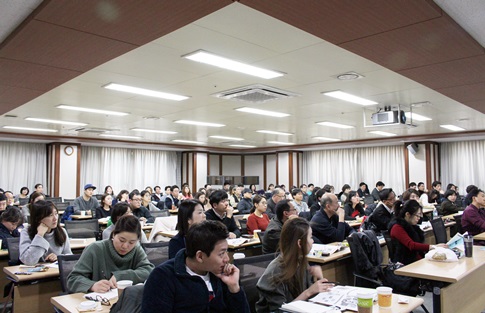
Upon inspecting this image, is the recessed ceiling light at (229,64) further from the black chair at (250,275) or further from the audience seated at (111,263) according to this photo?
the black chair at (250,275)

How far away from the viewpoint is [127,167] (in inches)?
634

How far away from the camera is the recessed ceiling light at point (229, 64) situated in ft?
14.4

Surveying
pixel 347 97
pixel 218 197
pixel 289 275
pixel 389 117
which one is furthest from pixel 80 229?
pixel 389 117

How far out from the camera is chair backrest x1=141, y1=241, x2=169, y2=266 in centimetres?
345

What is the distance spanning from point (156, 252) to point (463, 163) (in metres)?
13.4

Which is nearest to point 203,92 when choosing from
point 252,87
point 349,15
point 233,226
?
point 252,87

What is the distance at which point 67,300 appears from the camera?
106 inches

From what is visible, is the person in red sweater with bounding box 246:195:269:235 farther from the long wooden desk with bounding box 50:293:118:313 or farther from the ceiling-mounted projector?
the long wooden desk with bounding box 50:293:118:313

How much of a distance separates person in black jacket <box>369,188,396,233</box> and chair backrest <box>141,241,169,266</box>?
12.4 ft

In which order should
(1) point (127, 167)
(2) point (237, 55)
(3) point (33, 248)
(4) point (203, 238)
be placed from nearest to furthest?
(4) point (203, 238) → (3) point (33, 248) → (2) point (237, 55) → (1) point (127, 167)

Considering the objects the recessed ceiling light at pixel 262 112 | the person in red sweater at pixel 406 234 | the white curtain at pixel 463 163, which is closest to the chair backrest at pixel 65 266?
the person in red sweater at pixel 406 234

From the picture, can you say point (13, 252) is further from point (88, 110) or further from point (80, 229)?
point (88, 110)

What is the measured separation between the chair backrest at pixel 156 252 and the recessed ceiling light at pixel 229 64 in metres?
2.09

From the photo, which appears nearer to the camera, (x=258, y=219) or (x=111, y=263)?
(x=111, y=263)
